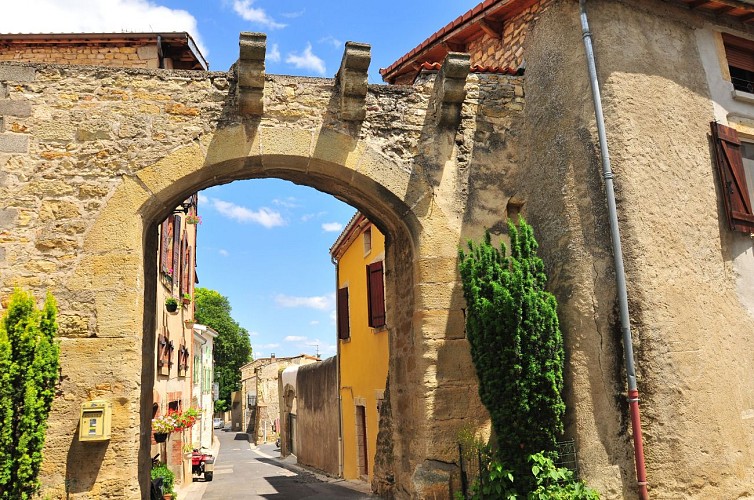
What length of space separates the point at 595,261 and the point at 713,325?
1201 mm

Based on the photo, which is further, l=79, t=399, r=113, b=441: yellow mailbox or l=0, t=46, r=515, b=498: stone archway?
l=0, t=46, r=515, b=498: stone archway

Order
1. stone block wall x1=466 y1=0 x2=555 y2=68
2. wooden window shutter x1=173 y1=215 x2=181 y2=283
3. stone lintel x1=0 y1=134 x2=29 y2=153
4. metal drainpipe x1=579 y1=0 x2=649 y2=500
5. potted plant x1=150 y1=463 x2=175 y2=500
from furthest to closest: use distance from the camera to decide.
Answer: wooden window shutter x1=173 y1=215 x2=181 y2=283 → potted plant x1=150 y1=463 x2=175 y2=500 → stone block wall x1=466 y1=0 x2=555 y2=68 → stone lintel x1=0 y1=134 x2=29 y2=153 → metal drainpipe x1=579 y1=0 x2=649 y2=500

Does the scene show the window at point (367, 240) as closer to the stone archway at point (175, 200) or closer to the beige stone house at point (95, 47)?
the beige stone house at point (95, 47)

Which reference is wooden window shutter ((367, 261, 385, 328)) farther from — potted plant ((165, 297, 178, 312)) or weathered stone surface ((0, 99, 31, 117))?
weathered stone surface ((0, 99, 31, 117))

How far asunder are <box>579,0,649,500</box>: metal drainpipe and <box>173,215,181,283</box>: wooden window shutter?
856cm

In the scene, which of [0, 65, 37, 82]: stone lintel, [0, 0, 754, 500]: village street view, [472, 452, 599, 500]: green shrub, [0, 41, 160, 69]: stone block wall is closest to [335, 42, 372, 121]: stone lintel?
[0, 0, 754, 500]: village street view

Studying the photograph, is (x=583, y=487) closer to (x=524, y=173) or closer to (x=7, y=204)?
(x=524, y=173)

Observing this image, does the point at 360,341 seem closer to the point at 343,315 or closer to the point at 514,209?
the point at 343,315

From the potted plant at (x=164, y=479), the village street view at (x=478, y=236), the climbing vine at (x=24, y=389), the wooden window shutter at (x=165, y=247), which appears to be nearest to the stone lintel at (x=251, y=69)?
the village street view at (x=478, y=236)

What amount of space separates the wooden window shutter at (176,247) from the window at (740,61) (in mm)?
9388

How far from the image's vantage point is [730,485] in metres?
5.14

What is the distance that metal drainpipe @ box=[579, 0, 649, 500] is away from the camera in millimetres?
4902

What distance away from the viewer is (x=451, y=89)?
593 centimetres

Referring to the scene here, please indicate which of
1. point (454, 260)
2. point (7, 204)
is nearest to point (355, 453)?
point (454, 260)
